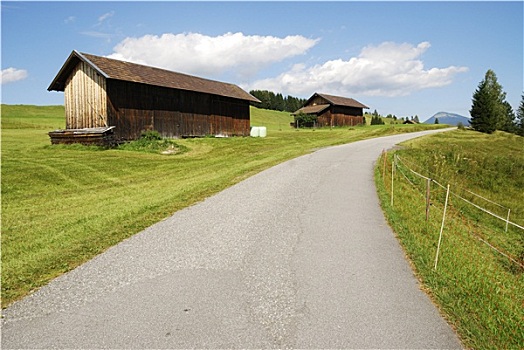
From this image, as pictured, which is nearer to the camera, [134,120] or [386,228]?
[386,228]

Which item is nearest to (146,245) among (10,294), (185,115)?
(10,294)

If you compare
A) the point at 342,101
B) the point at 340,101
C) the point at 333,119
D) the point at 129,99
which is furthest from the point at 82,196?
the point at 342,101

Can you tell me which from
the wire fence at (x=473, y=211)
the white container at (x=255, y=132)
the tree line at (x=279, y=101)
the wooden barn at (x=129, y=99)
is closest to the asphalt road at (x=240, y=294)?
the wire fence at (x=473, y=211)

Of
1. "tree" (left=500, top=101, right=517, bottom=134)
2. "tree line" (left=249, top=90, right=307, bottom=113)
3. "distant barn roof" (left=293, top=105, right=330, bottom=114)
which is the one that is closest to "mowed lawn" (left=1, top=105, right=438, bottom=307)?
"distant barn roof" (left=293, top=105, right=330, bottom=114)

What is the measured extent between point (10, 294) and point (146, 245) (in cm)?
262

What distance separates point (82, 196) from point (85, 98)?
18371mm

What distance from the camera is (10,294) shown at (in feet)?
18.7

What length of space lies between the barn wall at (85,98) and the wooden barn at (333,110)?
46127 millimetres

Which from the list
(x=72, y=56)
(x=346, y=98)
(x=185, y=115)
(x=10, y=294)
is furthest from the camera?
(x=346, y=98)

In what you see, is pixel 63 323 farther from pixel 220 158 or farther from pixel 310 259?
pixel 220 158

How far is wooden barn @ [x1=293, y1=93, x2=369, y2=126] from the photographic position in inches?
2731

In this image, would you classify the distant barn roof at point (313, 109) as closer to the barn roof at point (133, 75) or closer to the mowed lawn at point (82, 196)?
the barn roof at point (133, 75)

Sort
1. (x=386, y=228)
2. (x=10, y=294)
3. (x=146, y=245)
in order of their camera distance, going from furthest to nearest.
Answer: (x=386, y=228) → (x=146, y=245) → (x=10, y=294)

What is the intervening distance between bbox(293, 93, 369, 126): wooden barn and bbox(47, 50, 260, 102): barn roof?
3276 cm
